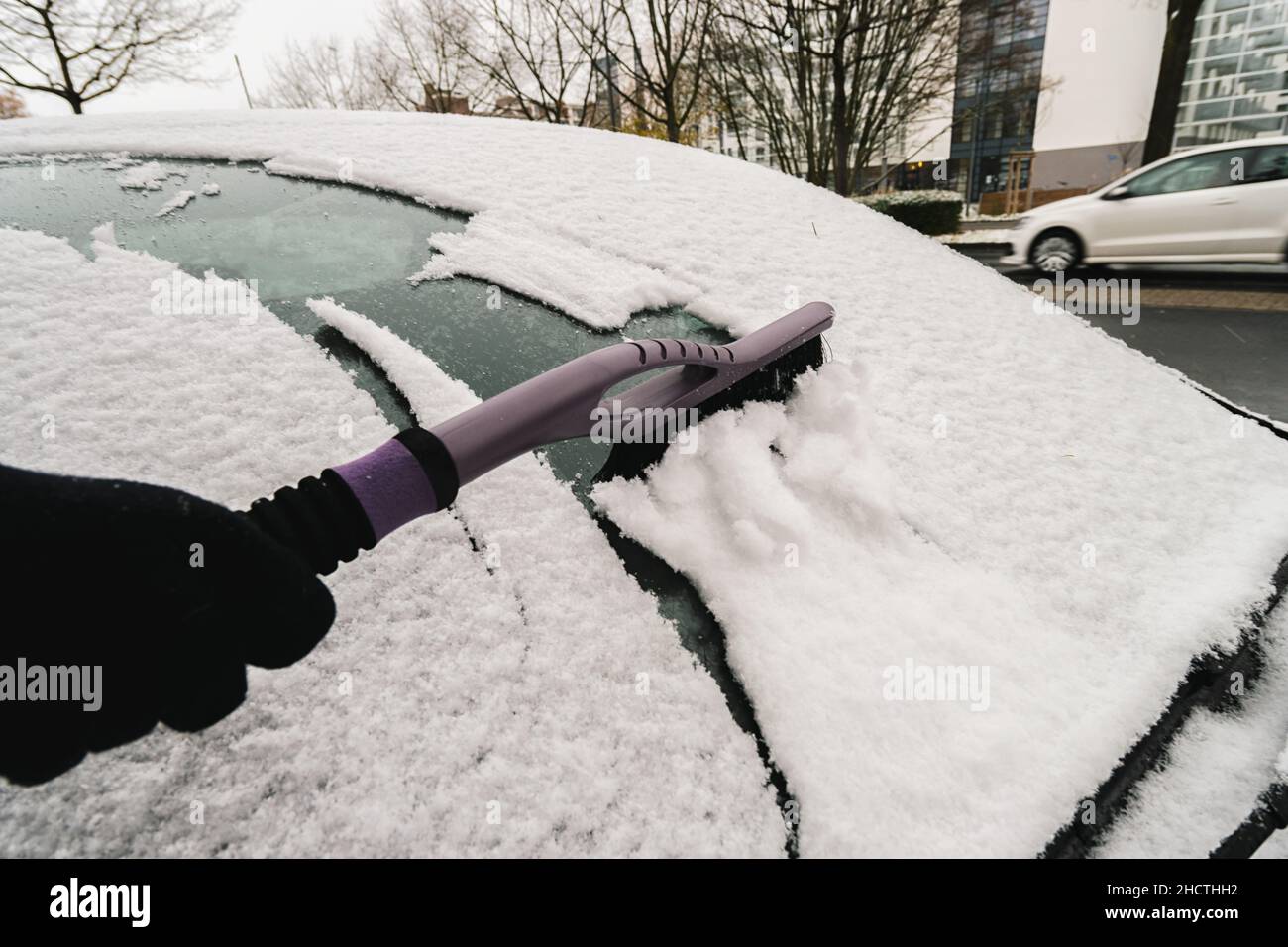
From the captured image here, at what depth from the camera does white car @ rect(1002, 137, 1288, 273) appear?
264 inches

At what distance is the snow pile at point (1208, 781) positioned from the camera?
72cm

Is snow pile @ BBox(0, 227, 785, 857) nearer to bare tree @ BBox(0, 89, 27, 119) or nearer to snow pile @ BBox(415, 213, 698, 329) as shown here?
snow pile @ BBox(415, 213, 698, 329)

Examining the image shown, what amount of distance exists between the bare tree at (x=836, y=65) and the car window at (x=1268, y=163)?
6.92 meters

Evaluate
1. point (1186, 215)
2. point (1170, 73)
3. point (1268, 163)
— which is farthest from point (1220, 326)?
point (1170, 73)

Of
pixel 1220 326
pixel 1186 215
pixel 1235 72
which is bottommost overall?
pixel 1220 326

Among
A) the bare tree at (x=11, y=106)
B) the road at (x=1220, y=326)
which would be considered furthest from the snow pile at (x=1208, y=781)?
the bare tree at (x=11, y=106)

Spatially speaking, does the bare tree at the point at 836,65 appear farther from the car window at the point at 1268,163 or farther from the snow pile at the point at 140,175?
the snow pile at the point at 140,175

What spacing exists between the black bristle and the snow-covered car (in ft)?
0.10

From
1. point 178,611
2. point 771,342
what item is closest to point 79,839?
point 178,611

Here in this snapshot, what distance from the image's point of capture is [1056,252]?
26.6 feet

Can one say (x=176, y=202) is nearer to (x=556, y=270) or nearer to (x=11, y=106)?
(x=556, y=270)

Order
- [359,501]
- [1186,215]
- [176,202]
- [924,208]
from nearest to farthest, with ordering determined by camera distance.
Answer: [359,501]
[176,202]
[1186,215]
[924,208]

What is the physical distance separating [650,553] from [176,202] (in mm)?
1366
